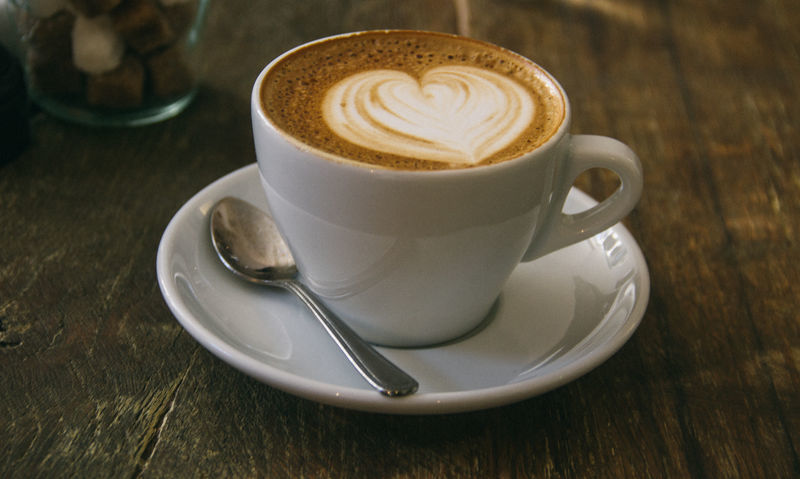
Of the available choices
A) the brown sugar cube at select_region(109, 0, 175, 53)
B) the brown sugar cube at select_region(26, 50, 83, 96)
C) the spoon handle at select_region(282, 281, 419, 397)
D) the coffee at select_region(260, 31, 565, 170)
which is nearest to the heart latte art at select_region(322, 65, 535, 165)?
the coffee at select_region(260, 31, 565, 170)

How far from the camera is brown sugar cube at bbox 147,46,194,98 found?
3.66 ft

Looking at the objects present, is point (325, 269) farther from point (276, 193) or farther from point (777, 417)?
point (777, 417)

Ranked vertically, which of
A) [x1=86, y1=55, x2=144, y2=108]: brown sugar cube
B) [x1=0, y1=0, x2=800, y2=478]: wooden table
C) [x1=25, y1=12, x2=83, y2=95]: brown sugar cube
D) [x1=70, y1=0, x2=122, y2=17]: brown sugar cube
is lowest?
[x1=0, y1=0, x2=800, y2=478]: wooden table

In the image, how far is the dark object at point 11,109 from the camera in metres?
0.99

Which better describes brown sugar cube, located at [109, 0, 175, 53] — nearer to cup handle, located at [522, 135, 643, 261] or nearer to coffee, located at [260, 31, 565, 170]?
coffee, located at [260, 31, 565, 170]

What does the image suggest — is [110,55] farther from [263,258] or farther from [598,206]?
[598,206]

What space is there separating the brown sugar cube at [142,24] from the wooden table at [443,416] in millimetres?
126

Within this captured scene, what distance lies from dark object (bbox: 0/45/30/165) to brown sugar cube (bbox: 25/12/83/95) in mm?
47

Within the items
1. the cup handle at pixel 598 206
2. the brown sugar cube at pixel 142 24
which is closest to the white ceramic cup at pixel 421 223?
the cup handle at pixel 598 206

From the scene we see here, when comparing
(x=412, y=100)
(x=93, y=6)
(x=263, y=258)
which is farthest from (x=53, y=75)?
(x=412, y=100)

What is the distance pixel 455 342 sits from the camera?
77 cm

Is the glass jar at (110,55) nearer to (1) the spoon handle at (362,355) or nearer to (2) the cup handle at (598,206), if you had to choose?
(1) the spoon handle at (362,355)

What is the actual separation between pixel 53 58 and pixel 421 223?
2.28 feet

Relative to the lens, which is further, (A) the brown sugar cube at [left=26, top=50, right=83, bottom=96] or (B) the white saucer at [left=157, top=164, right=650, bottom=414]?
(A) the brown sugar cube at [left=26, top=50, right=83, bottom=96]
